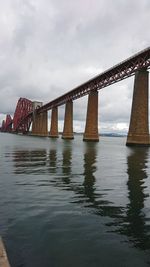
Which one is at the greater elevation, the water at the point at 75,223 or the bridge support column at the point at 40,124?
the bridge support column at the point at 40,124

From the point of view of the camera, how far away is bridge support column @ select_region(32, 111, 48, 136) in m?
138

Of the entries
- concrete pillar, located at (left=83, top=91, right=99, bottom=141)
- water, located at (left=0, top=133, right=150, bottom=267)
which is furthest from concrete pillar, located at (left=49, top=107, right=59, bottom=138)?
water, located at (left=0, top=133, right=150, bottom=267)

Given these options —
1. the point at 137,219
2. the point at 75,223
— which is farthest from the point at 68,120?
the point at 75,223

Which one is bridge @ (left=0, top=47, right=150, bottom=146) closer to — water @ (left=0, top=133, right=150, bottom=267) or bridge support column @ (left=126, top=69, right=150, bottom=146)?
bridge support column @ (left=126, top=69, right=150, bottom=146)

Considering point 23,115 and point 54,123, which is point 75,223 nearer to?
point 54,123

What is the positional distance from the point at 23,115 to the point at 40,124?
1483 inches

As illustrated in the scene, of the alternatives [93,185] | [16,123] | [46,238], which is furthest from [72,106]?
[16,123]

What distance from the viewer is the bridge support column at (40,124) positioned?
138m

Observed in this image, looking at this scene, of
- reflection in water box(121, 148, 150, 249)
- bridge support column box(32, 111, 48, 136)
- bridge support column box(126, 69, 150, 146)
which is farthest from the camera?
bridge support column box(32, 111, 48, 136)

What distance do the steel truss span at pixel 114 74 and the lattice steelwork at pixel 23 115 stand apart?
76.5 metres

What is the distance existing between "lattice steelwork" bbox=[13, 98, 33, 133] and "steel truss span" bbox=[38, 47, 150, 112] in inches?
3012

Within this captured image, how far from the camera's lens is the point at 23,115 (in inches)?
7052

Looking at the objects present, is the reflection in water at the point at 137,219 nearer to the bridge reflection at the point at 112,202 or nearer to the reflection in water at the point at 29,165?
the bridge reflection at the point at 112,202

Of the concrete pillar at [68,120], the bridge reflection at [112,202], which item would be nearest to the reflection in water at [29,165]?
the bridge reflection at [112,202]
